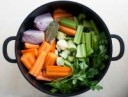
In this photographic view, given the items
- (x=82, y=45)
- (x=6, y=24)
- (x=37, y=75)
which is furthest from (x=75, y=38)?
(x=6, y=24)

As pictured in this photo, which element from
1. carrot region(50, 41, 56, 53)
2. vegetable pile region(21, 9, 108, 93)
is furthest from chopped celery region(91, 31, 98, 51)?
carrot region(50, 41, 56, 53)

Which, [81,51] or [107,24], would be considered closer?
[81,51]

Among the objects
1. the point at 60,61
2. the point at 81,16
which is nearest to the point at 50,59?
the point at 60,61

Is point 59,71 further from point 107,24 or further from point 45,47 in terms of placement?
point 107,24

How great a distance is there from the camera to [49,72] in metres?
0.72

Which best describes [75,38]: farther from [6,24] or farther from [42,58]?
[6,24]

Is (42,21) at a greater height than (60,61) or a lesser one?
greater

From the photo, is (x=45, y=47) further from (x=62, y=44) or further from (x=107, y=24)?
(x=107, y=24)

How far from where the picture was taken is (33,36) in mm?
736

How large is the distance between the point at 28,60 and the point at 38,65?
3 centimetres

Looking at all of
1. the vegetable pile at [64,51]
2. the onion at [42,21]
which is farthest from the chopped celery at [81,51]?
the onion at [42,21]

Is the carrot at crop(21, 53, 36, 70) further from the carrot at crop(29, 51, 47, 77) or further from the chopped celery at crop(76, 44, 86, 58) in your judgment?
the chopped celery at crop(76, 44, 86, 58)

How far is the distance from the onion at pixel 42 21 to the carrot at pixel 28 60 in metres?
0.08

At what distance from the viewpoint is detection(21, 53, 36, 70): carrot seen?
0.73 meters
